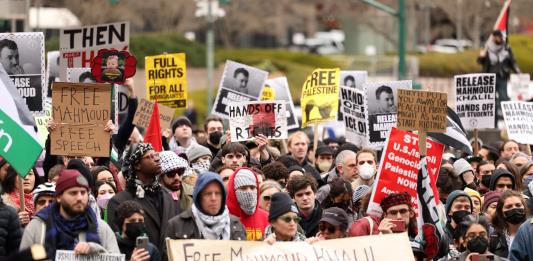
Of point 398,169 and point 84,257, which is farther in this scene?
point 398,169

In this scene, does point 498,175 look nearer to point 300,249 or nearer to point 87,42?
point 87,42

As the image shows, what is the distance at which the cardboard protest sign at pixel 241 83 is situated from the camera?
746 inches

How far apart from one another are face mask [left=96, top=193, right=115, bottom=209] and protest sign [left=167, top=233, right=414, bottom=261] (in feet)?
8.48

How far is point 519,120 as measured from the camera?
18.6 metres

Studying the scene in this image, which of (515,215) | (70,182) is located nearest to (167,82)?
(515,215)

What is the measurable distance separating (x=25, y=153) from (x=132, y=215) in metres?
1.01

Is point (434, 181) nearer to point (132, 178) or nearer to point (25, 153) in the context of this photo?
point (132, 178)

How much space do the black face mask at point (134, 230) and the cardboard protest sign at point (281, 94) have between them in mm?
8884

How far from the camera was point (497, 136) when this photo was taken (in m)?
28.5

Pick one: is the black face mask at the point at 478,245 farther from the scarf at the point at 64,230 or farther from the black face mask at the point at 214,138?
the black face mask at the point at 214,138

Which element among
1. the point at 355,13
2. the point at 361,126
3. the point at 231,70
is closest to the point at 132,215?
the point at 361,126

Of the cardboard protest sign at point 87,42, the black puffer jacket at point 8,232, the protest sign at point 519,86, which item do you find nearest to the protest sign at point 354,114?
the cardboard protest sign at point 87,42

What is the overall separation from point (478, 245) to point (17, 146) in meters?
3.04

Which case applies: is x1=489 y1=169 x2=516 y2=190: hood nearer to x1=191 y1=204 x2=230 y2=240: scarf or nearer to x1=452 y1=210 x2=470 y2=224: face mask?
x1=452 y1=210 x2=470 y2=224: face mask
